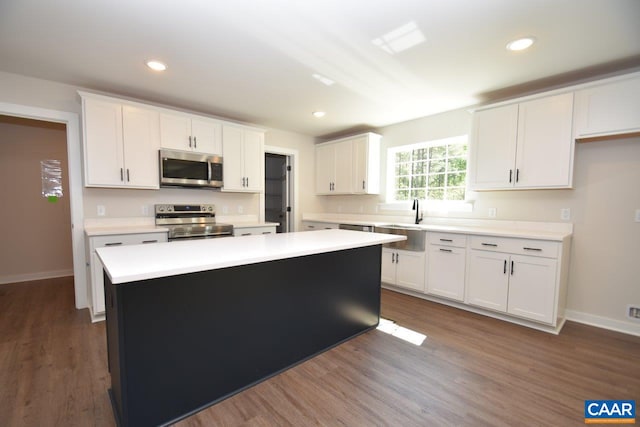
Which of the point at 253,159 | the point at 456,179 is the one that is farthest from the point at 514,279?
the point at 253,159

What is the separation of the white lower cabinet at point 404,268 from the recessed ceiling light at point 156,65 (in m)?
3.21

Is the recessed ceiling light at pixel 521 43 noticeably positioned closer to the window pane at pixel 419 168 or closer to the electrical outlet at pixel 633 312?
the window pane at pixel 419 168

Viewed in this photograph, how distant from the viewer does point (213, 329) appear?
5.44 feet

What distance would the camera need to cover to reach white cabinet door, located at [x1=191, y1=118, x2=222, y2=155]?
3574mm

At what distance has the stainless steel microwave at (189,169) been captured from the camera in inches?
131

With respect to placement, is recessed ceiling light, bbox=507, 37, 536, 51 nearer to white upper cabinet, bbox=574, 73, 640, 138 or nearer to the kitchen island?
white upper cabinet, bbox=574, 73, 640, 138

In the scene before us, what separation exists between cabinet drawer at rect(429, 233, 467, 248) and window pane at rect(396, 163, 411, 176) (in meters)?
1.34

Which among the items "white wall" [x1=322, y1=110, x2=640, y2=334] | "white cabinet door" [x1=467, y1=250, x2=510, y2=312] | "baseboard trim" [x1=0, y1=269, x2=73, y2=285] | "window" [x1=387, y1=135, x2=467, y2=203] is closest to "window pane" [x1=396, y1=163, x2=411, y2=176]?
"window" [x1=387, y1=135, x2=467, y2=203]

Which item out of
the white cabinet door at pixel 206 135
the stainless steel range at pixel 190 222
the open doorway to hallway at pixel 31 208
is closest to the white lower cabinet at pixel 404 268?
the stainless steel range at pixel 190 222

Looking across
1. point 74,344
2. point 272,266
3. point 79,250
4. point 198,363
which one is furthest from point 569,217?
point 79,250

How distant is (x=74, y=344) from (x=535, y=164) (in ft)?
14.8

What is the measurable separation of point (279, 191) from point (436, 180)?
2802 millimetres

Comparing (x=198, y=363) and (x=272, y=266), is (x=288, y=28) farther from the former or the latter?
(x=198, y=363)

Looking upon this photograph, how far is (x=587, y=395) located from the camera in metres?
1.78
